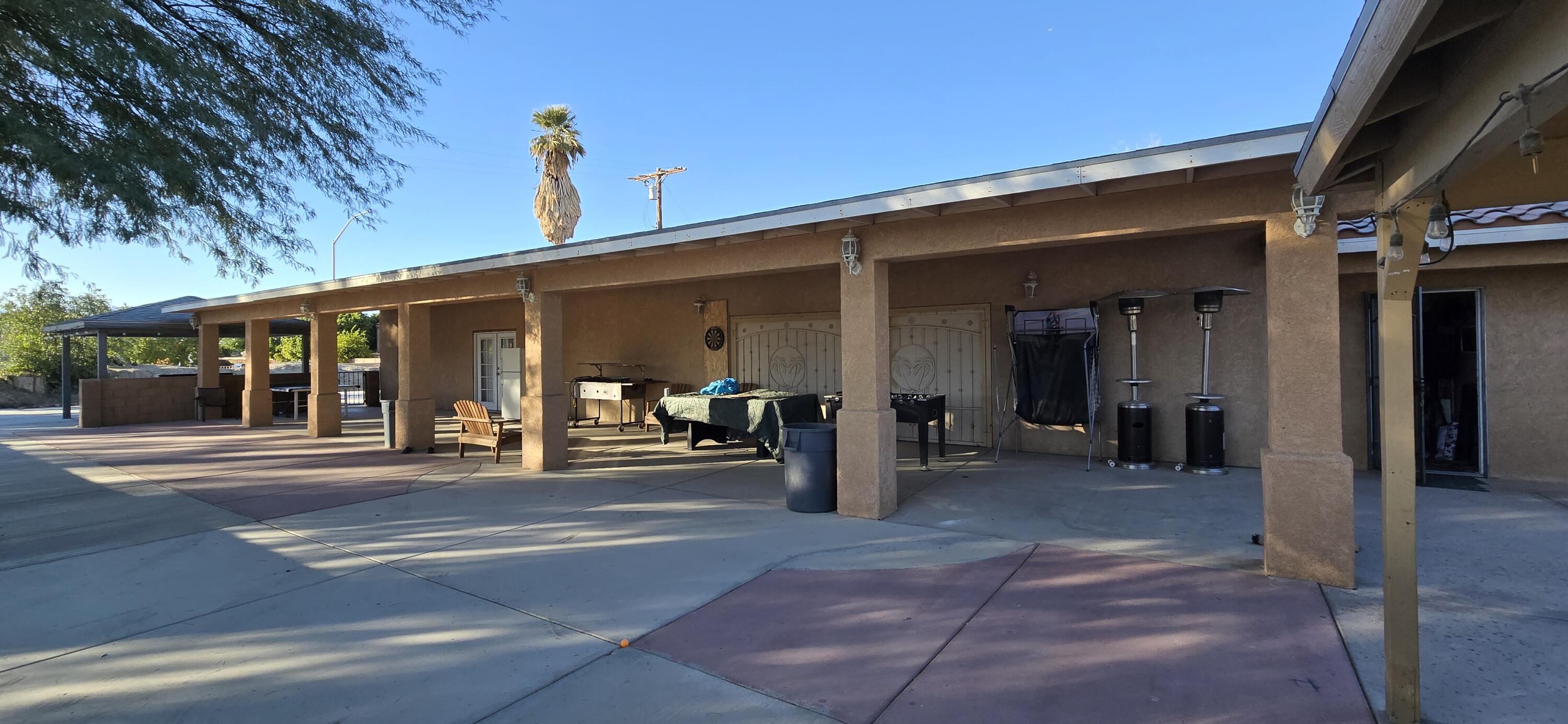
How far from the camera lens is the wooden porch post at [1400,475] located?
9.12ft

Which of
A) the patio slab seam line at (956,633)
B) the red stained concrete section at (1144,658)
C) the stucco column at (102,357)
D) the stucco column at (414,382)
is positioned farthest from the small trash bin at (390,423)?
the stucco column at (102,357)

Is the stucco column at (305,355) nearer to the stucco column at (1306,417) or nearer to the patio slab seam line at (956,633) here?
the patio slab seam line at (956,633)

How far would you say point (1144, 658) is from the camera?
135 inches

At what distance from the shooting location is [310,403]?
1328cm

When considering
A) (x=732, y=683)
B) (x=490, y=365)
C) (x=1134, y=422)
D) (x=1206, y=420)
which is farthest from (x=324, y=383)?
(x=1206, y=420)

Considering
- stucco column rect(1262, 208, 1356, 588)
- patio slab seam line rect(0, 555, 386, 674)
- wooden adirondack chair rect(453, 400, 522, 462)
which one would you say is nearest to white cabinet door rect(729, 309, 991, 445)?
wooden adirondack chair rect(453, 400, 522, 462)

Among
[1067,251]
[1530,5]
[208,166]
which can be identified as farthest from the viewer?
[1067,251]

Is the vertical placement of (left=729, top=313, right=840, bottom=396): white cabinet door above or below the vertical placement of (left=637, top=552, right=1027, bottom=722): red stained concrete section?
above

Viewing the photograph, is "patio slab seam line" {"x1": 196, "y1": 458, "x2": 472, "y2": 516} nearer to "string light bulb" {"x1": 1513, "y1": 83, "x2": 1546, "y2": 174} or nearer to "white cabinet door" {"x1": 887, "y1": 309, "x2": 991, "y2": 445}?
"white cabinet door" {"x1": 887, "y1": 309, "x2": 991, "y2": 445}

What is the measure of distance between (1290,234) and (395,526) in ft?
24.2

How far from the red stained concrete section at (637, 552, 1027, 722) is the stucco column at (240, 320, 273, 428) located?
1550 centimetres

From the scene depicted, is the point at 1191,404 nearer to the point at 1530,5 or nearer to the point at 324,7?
the point at 1530,5

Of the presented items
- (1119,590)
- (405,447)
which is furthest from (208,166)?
(1119,590)

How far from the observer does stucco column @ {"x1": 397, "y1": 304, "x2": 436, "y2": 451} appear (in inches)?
426
